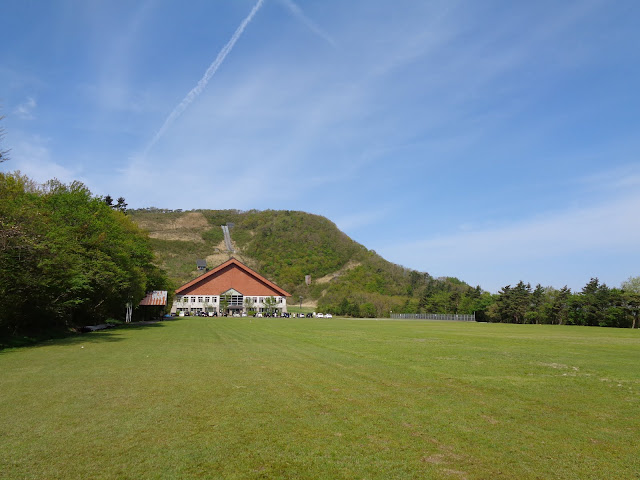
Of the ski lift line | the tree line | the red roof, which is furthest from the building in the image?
the ski lift line

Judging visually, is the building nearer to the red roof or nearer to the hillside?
the hillside

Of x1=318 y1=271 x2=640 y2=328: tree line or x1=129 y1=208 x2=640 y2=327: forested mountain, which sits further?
x1=129 y1=208 x2=640 y2=327: forested mountain

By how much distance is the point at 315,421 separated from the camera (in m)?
8.94

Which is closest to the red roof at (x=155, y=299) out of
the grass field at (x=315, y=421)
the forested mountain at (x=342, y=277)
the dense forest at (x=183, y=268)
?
the dense forest at (x=183, y=268)

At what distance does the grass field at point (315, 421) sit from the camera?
254 inches

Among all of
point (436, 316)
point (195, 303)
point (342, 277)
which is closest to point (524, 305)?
point (436, 316)

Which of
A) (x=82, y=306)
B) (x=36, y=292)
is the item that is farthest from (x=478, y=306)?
(x=36, y=292)

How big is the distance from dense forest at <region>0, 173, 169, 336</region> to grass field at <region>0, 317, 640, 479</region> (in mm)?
9526

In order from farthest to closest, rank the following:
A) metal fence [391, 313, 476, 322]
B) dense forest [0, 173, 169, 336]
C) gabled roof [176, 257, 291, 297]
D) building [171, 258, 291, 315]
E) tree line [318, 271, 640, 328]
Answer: metal fence [391, 313, 476, 322]
building [171, 258, 291, 315]
gabled roof [176, 257, 291, 297]
tree line [318, 271, 640, 328]
dense forest [0, 173, 169, 336]

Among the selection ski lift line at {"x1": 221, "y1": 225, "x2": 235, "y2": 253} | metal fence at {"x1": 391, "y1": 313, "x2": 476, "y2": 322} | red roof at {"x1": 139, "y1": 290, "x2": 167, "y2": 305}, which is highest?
ski lift line at {"x1": 221, "y1": 225, "x2": 235, "y2": 253}

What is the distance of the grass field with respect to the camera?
645cm

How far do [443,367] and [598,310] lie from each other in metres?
89.8

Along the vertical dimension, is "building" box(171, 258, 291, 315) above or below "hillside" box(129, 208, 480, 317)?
below

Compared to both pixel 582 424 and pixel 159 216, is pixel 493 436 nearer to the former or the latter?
pixel 582 424
